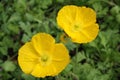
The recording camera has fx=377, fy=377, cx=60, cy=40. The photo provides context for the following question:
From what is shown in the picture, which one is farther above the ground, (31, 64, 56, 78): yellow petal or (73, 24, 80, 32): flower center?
(73, 24, 80, 32): flower center

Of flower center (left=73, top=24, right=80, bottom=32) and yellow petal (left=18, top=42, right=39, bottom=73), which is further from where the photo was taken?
flower center (left=73, top=24, right=80, bottom=32)

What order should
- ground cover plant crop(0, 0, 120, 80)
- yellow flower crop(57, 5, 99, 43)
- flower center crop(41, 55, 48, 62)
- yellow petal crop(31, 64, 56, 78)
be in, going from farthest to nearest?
ground cover plant crop(0, 0, 120, 80) → yellow flower crop(57, 5, 99, 43) → flower center crop(41, 55, 48, 62) → yellow petal crop(31, 64, 56, 78)

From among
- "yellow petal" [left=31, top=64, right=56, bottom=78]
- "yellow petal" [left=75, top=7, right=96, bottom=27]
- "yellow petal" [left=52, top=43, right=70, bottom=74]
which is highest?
"yellow petal" [left=75, top=7, right=96, bottom=27]

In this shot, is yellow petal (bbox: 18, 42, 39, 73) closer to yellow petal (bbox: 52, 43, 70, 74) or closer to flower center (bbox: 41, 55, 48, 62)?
flower center (bbox: 41, 55, 48, 62)

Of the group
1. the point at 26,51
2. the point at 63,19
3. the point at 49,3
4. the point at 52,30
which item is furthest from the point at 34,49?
the point at 49,3

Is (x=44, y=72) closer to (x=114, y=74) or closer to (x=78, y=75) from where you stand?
(x=78, y=75)

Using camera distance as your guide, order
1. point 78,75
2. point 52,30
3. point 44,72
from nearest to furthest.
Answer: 1. point 44,72
2. point 78,75
3. point 52,30

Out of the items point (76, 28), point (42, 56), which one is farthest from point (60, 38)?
point (42, 56)

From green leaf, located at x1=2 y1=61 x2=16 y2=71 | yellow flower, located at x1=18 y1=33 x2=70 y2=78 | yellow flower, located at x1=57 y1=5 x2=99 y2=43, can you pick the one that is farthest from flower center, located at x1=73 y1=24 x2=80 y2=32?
green leaf, located at x1=2 y1=61 x2=16 y2=71
